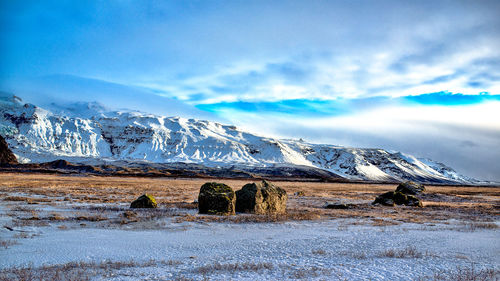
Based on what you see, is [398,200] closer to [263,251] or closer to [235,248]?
[263,251]

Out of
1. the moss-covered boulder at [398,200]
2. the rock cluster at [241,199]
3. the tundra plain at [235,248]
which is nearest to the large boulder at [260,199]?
the rock cluster at [241,199]

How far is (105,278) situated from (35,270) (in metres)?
2.10

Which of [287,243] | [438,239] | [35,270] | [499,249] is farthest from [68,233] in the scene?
[499,249]

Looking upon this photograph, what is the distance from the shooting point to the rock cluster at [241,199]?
69.8 ft

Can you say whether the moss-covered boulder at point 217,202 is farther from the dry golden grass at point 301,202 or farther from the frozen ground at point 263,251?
the frozen ground at point 263,251

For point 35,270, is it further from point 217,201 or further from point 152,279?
point 217,201

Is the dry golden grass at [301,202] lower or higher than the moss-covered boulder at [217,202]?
lower

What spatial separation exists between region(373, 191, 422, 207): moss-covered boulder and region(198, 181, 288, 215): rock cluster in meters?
13.5

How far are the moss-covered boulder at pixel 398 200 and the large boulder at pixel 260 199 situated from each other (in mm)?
13623

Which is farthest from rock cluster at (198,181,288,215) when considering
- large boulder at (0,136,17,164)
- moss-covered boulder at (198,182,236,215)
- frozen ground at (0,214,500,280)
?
large boulder at (0,136,17,164)

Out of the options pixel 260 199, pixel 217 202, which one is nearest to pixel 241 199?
pixel 260 199

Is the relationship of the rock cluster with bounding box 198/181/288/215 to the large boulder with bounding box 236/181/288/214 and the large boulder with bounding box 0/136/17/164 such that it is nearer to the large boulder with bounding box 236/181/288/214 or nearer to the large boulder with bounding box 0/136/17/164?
the large boulder with bounding box 236/181/288/214

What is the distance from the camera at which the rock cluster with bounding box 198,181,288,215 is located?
21.3m

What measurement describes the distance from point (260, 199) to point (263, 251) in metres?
11.1
